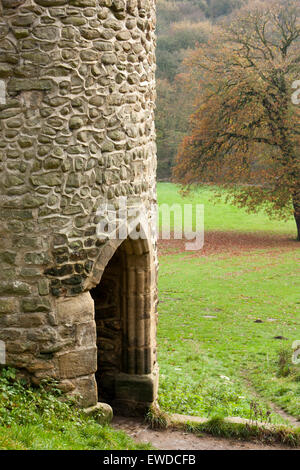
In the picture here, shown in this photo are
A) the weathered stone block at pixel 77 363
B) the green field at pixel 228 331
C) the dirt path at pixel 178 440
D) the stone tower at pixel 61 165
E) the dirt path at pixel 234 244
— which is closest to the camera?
the stone tower at pixel 61 165

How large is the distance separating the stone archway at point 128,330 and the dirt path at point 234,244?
14.1 metres

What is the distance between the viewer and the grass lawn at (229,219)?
27.0m

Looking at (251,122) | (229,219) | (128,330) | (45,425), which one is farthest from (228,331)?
(229,219)

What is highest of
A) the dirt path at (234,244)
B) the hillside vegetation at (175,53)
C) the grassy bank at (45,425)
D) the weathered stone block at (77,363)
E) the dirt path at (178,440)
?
the hillside vegetation at (175,53)

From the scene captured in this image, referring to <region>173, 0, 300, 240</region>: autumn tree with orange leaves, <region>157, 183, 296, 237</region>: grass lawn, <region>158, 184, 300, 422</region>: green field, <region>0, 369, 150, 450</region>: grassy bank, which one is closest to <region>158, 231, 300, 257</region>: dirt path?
<region>158, 184, 300, 422</region>: green field

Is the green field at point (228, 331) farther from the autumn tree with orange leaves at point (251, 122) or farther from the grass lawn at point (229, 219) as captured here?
the grass lawn at point (229, 219)

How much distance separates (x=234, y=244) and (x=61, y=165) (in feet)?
58.5

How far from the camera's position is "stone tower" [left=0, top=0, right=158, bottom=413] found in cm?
590

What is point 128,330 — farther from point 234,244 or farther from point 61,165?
point 234,244

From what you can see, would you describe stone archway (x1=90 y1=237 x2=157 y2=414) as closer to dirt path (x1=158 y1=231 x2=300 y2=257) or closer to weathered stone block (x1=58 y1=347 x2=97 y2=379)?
weathered stone block (x1=58 y1=347 x2=97 y2=379)

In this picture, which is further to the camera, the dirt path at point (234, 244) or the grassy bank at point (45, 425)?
the dirt path at point (234, 244)

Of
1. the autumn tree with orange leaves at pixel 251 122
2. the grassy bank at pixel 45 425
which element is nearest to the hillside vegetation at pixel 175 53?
the autumn tree with orange leaves at pixel 251 122
